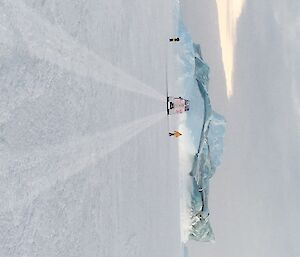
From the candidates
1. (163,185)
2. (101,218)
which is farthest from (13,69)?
(163,185)

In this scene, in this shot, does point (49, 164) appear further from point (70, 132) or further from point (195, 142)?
point (195, 142)

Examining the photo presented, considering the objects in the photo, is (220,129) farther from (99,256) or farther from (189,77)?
(99,256)

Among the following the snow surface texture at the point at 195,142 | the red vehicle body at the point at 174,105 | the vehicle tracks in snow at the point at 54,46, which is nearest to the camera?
the vehicle tracks in snow at the point at 54,46

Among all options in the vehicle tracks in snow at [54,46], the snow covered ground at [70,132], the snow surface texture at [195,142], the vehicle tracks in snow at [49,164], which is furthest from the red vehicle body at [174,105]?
the vehicle tracks in snow at [49,164]

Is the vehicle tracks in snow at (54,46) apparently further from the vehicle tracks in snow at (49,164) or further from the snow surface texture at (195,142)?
the snow surface texture at (195,142)

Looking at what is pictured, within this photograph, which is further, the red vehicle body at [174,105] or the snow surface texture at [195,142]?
the snow surface texture at [195,142]

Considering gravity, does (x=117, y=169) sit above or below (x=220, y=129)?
below

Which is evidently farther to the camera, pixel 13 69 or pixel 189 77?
pixel 189 77
